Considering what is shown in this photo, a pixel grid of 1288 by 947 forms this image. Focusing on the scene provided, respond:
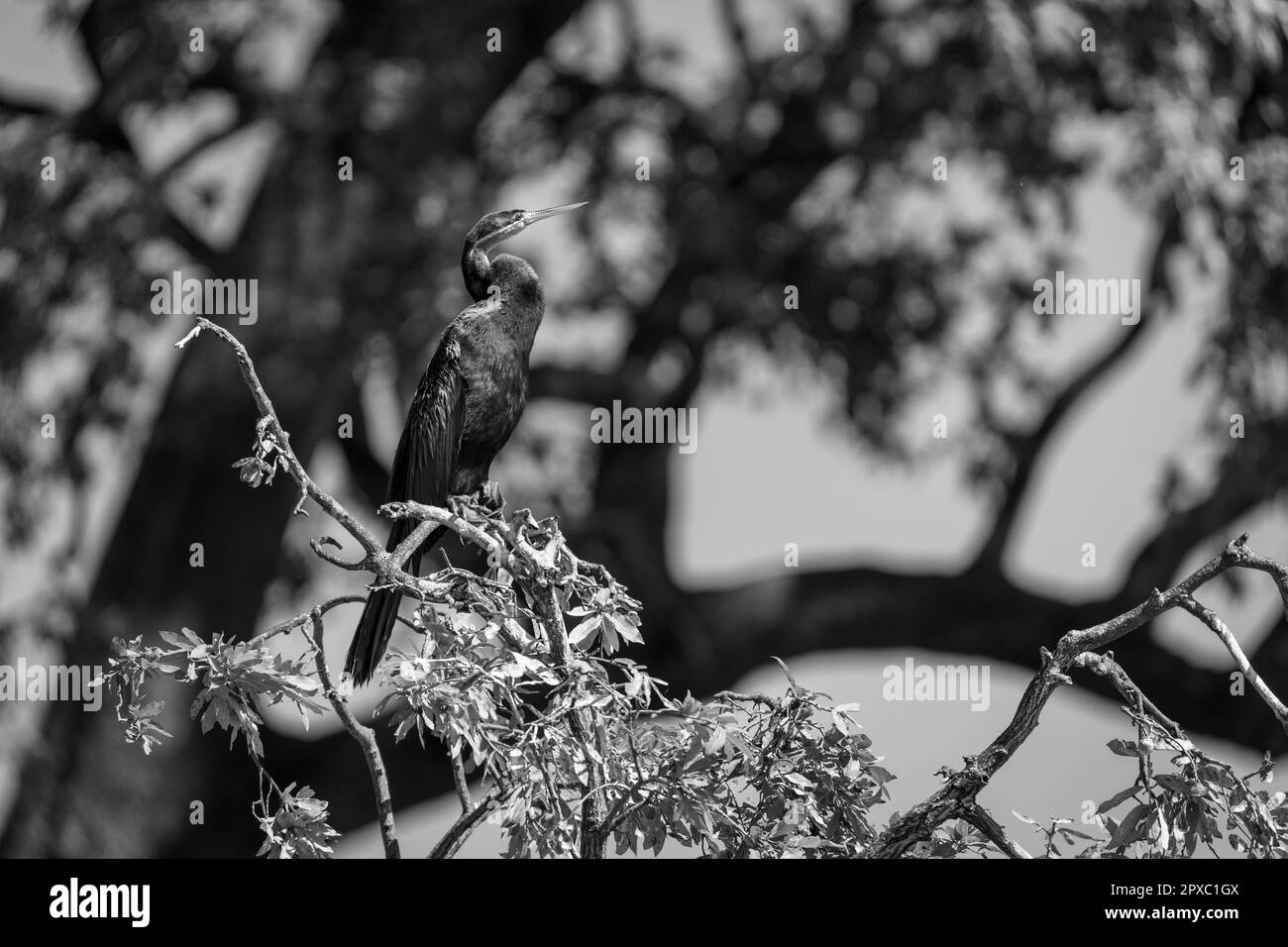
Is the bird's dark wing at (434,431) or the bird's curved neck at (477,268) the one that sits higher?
the bird's curved neck at (477,268)

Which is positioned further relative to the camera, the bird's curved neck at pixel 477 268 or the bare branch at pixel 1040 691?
the bird's curved neck at pixel 477 268

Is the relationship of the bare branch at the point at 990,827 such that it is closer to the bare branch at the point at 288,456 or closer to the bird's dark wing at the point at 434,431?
the bare branch at the point at 288,456

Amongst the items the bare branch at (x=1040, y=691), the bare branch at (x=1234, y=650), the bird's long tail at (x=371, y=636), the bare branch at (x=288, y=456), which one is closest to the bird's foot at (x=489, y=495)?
the bird's long tail at (x=371, y=636)

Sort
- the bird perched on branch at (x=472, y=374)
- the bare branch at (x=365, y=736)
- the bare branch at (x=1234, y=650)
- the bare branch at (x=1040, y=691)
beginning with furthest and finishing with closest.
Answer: the bird perched on branch at (x=472, y=374) → the bare branch at (x=365, y=736) → the bare branch at (x=1040, y=691) → the bare branch at (x=1234, y=650)

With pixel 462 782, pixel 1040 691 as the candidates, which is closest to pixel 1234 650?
pixel 1040 691

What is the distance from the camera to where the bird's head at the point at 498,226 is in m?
3.69

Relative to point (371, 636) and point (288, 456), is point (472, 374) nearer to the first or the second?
point (371, 636)

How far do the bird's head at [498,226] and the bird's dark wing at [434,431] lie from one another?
216 mm

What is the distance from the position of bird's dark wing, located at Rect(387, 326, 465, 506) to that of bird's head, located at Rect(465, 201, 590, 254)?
0.22 metres

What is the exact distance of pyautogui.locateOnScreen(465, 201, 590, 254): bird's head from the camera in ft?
12.1

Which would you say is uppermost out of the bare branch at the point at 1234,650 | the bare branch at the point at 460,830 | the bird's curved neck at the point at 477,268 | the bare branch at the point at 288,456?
the bird's curved neck at the point at 477,268

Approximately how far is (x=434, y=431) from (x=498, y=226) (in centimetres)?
53

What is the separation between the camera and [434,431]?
3635mm

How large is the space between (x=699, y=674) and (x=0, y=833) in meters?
3.34
